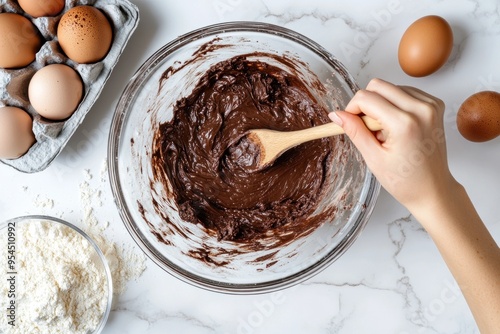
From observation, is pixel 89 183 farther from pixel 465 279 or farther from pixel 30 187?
pixel 465 279

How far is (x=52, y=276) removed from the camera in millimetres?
2076

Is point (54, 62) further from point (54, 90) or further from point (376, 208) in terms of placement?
point (376, 208)

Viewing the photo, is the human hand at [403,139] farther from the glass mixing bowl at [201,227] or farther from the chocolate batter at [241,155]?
the chocolate batter at [241,155]

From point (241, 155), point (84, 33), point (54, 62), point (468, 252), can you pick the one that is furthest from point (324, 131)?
point (54, 62)

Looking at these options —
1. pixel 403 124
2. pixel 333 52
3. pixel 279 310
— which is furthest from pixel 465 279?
pixel 333 52

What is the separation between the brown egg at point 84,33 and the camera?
1.97 m

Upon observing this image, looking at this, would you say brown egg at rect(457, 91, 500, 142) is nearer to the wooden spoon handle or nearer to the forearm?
the forearm

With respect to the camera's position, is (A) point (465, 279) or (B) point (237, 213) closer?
(A) point (465, 279)

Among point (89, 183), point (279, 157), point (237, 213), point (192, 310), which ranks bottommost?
point (192, 310)

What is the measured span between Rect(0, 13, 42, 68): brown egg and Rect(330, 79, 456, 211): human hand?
120cm

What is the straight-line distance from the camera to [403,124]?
1.56 metres

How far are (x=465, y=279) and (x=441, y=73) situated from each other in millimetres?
845

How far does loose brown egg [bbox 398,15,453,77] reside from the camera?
1.98 meters

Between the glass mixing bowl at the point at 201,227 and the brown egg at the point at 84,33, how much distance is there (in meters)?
0.19
